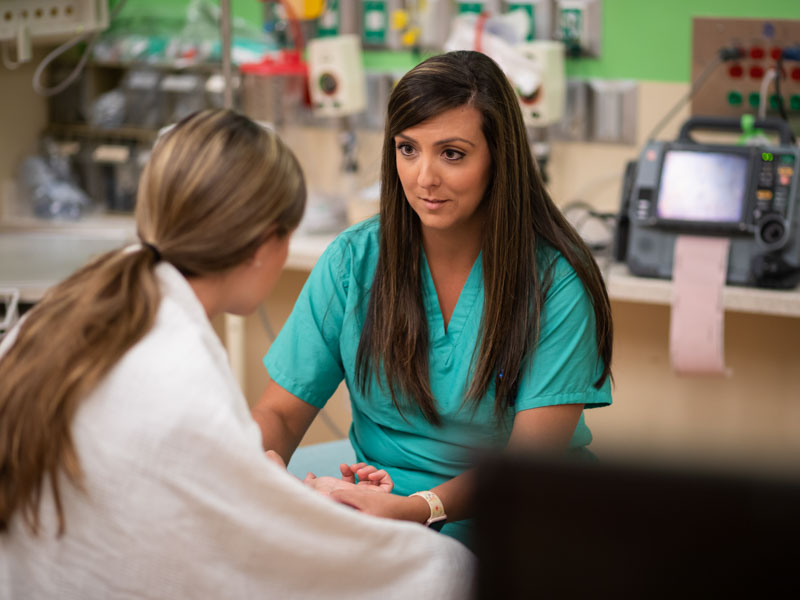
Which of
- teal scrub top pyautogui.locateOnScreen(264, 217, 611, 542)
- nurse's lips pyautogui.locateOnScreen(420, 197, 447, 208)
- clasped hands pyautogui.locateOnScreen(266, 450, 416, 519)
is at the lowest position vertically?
clasped hands pyautogui.locateOnScreen(266, 450, 416, 519)

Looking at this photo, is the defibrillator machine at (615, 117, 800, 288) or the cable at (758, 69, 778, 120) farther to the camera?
the cable at (758, 69, 778, 120)

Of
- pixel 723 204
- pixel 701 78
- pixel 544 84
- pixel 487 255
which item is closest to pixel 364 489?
pixel 487 255

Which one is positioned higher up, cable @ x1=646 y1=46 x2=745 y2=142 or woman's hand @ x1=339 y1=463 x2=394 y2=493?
cable @ x1=646 y1=46 x2=745 y2=142

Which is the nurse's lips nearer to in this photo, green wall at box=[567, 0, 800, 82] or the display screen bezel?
the display screen bezel

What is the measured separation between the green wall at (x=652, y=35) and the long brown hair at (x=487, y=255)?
4.48 feet

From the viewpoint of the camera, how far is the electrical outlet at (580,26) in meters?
2.70

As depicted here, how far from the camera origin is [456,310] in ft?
4.86

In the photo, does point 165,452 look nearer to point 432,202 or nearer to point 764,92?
point 432,202

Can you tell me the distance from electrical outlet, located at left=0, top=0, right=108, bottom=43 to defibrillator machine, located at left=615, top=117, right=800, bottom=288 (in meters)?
1.39

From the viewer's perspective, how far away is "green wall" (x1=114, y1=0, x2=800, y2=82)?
259 centimetres

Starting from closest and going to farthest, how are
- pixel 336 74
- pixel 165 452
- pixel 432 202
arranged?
pixel 165 452 < pixel 432 202 < pixel 336 74

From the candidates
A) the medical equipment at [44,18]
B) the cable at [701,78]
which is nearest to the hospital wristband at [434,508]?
the cable at [701,78]

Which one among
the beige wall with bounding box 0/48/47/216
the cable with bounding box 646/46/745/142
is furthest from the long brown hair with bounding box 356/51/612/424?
the beige wall with bounding box 0/48/47/216

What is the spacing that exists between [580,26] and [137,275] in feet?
6.74
